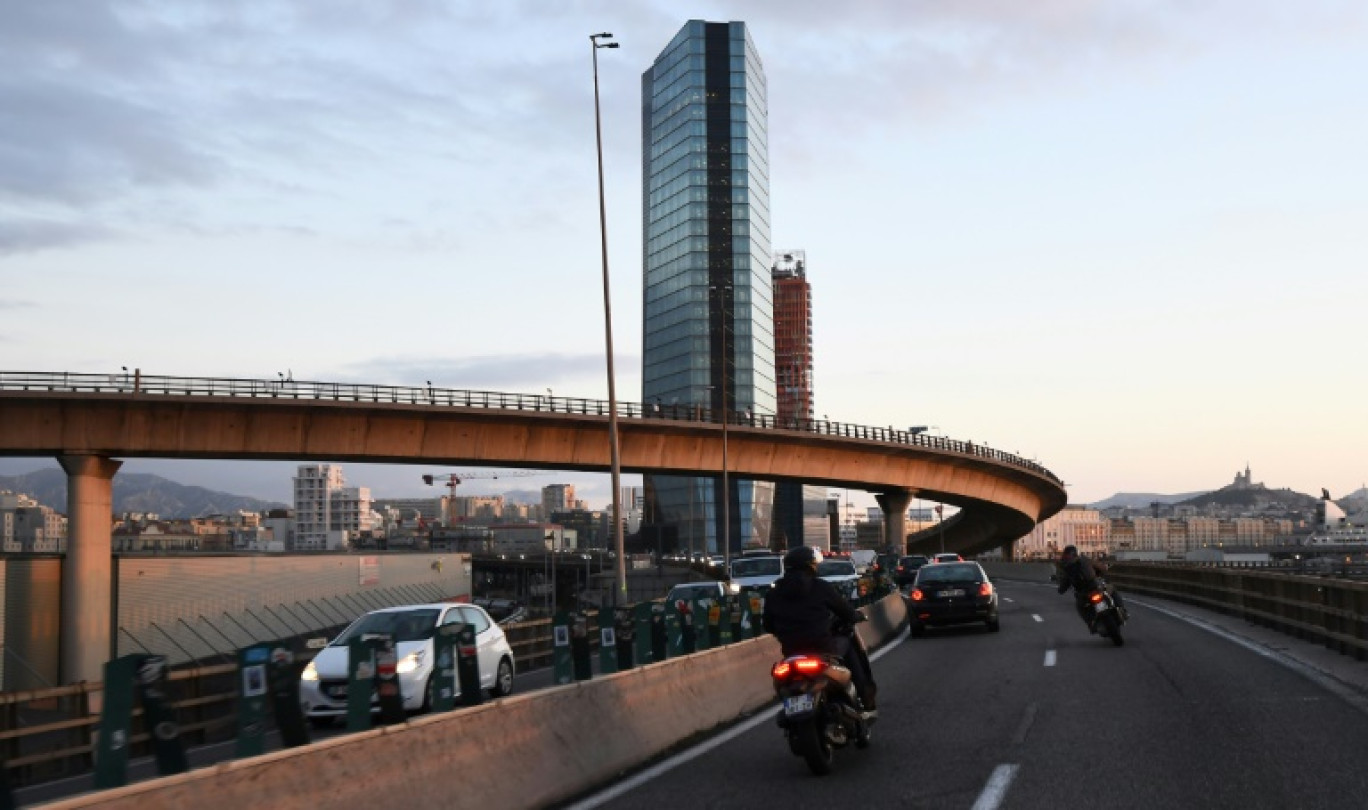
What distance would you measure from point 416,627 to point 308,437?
36894mm

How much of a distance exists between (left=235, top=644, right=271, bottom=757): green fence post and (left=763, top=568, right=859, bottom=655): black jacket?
4252 millimetres

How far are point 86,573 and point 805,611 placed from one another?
44.5m

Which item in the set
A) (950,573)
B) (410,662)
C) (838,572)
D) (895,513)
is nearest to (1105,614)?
(950,573)

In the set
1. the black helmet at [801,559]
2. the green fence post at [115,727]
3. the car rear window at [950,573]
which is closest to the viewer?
the green fence post at [115,727]

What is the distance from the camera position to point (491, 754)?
9.48 metres

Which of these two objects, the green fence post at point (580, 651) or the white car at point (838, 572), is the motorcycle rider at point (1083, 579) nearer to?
the green fence post at point (580, 651)

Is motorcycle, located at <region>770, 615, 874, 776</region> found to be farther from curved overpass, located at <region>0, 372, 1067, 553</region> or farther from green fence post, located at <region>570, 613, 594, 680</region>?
curved overpass, located at <region>0, 372, 1067, 553</region>

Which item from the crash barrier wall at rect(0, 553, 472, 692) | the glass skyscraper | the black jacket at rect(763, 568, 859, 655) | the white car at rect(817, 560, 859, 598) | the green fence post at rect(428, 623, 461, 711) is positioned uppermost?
the glass skyscraper

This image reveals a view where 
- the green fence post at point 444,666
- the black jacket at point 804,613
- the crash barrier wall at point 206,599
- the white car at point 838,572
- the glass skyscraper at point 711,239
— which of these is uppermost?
the glass skyscraper at point 711,239

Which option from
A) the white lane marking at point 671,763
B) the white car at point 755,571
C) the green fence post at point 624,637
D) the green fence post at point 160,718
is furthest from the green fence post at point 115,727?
the white car at point 755,571

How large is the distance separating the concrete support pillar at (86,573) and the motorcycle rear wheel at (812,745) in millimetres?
43370

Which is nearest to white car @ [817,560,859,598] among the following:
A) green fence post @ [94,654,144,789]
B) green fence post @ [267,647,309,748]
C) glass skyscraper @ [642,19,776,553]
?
green fence post @ [267,647,309,748]

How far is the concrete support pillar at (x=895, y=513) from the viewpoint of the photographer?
270 feet

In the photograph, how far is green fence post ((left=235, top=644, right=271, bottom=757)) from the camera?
8141 millimetres
